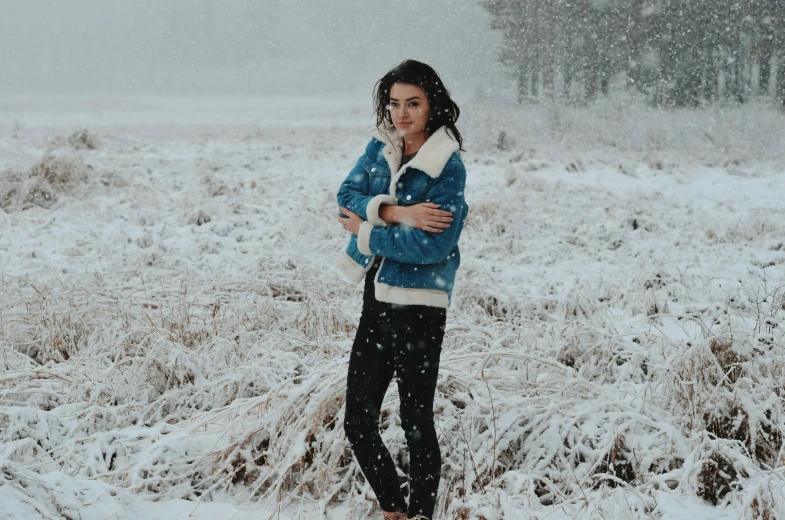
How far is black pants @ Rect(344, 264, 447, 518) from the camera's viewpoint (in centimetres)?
195

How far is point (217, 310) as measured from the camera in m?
4.29

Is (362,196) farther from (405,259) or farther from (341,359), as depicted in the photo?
(341,359)

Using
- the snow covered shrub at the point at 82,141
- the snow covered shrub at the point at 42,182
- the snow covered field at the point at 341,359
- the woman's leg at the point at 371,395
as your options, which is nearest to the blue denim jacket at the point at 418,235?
the woman's leg at the point at 371,395

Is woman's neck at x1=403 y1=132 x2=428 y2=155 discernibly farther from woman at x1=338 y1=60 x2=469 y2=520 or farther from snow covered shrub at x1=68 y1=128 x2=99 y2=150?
snow covered shrub at x1=68 y1=128 x2=99 y2=150

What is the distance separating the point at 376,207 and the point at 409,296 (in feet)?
1.07

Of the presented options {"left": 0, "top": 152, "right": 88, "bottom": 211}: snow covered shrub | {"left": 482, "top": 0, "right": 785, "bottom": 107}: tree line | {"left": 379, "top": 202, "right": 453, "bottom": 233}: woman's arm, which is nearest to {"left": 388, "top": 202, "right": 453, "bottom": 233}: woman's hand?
{"left": 379, "top": 202, "right": 453, "bottom": 233}: woman's arm

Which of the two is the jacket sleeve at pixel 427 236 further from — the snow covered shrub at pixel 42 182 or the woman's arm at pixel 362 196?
the snow covered shrub at pixel 42 182

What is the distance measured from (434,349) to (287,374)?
1690 mm

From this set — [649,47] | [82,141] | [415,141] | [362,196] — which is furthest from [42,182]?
[649,47]

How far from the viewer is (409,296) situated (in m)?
1.90

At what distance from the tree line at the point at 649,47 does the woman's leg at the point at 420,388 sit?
2547 centimetres

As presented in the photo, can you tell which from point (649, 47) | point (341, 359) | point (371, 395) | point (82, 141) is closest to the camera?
point (371, 395)

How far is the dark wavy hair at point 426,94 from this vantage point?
1.95m

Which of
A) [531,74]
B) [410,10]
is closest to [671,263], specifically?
[531,74]
